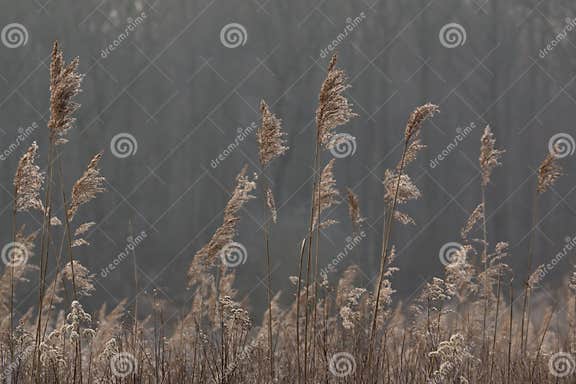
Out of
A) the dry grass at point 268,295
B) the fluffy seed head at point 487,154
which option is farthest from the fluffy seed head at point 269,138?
the fluffy seed head at point 487,154

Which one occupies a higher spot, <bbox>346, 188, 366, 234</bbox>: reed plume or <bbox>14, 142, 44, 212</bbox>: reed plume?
<bbox>346, 188, 366, 234</bbox>: reed plume

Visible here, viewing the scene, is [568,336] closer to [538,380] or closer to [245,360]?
[538,380]

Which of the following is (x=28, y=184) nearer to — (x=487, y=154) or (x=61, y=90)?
(x=61, y=90)

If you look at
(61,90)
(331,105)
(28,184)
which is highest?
(331,105)

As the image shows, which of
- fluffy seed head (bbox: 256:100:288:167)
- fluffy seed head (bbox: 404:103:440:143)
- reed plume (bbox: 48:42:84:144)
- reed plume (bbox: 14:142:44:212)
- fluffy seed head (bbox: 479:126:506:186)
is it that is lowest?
reed plume (bbox: 14:142:44:212)

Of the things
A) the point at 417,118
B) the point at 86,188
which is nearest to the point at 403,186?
the point at 417,118

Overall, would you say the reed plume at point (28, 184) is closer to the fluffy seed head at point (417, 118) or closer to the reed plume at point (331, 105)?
the reed plume at point (331, 105)

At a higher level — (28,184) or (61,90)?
(61,90)

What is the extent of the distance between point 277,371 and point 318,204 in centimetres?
114

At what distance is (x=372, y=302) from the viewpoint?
12.7ft

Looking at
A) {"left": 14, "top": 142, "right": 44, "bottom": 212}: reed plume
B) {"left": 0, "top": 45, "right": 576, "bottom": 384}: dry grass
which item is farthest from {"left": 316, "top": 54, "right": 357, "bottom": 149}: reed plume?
{"left": 14, "top": 142, "right": 44, "bottom": 212}: reed plume

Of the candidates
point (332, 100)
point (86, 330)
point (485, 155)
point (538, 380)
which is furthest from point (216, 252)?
point (538, 380)

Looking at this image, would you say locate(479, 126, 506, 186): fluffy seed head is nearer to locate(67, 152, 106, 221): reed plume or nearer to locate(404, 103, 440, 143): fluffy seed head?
locate(404, 103, 440, 143): fluffy seed head

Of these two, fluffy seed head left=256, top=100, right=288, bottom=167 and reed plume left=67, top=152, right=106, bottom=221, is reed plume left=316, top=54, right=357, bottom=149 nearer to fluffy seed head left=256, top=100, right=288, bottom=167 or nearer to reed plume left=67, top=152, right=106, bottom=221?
fluffy seed head left=256, top=100, right=288, bottom=167
